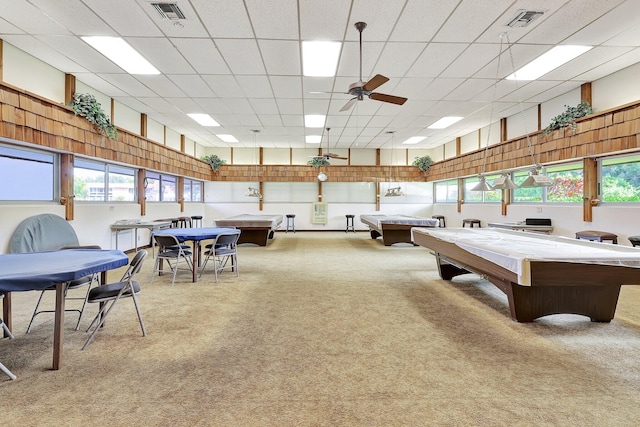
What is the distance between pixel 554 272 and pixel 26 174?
7663mm

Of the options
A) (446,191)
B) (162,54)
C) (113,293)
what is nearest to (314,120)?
(162,54)

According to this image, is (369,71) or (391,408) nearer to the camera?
(391,408)

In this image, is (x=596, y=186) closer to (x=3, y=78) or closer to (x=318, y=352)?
(x=318, y=352)

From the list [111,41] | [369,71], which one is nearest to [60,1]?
[111,41]

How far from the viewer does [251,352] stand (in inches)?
109

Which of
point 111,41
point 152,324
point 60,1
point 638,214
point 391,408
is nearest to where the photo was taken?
point 391,408

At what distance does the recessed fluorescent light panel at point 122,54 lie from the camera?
16.0 feet

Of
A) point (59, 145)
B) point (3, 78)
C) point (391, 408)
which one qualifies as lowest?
point (391, 408)

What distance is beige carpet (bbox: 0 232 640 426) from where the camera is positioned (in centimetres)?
194

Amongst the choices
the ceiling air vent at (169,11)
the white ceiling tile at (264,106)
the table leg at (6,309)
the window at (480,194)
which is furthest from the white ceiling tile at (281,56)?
the window at (480,194)

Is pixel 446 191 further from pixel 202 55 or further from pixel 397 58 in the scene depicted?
pixel 202 55

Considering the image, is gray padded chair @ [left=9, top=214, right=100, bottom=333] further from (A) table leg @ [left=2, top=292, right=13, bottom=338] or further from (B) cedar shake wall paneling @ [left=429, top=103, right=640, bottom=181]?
(B) cedar shake wall paneling @ [left=429, top=103, right=640, bottom=181]

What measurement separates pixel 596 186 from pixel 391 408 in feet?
23.2

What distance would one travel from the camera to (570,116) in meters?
6.65
